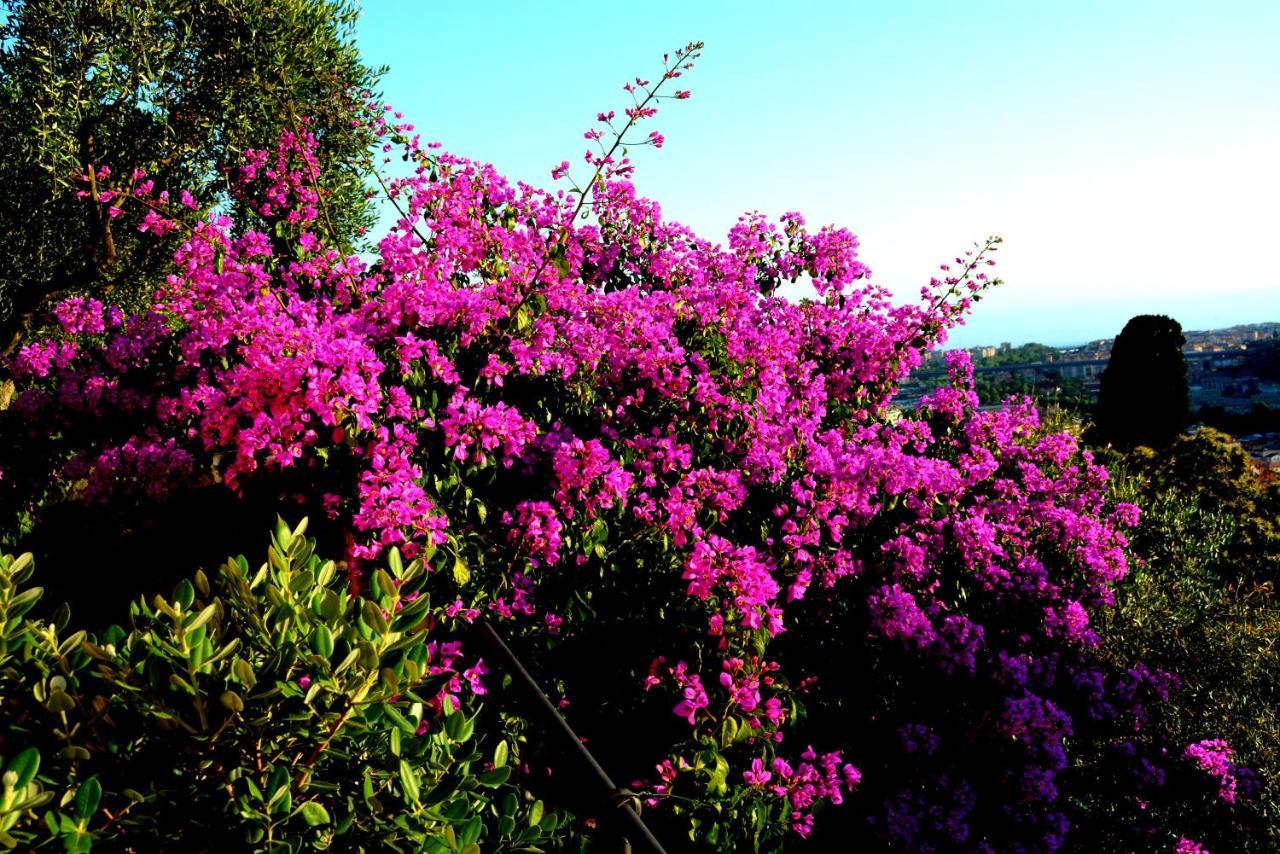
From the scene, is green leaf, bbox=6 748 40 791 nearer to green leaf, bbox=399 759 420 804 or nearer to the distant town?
green leaf, bbox=399 759 420 804

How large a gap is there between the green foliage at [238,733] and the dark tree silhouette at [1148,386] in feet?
102

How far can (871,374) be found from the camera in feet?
27.7

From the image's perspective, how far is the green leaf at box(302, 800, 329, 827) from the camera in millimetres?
2233

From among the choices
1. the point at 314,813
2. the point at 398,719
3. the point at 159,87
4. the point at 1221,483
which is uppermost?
the point at 159,87

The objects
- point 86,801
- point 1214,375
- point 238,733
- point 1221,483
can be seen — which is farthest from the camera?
point 1214,375

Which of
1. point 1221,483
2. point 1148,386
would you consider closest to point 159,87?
point 1221,483

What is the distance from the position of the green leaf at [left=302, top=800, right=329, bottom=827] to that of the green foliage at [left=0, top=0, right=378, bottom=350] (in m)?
9.86

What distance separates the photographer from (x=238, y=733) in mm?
2369

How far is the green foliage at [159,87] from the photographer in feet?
36.6

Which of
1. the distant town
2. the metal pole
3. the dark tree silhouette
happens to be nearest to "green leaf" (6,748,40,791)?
the metal pole

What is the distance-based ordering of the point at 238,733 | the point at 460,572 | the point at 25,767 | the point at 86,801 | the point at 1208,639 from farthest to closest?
the point at 1208,639 → the point at 460,572 → the point at 238,733 → the point at 86,801 → the point at 25,767

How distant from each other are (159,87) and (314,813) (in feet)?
42.3

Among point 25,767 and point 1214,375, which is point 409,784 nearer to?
point 25,767

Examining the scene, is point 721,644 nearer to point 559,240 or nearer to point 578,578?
point 578,578
